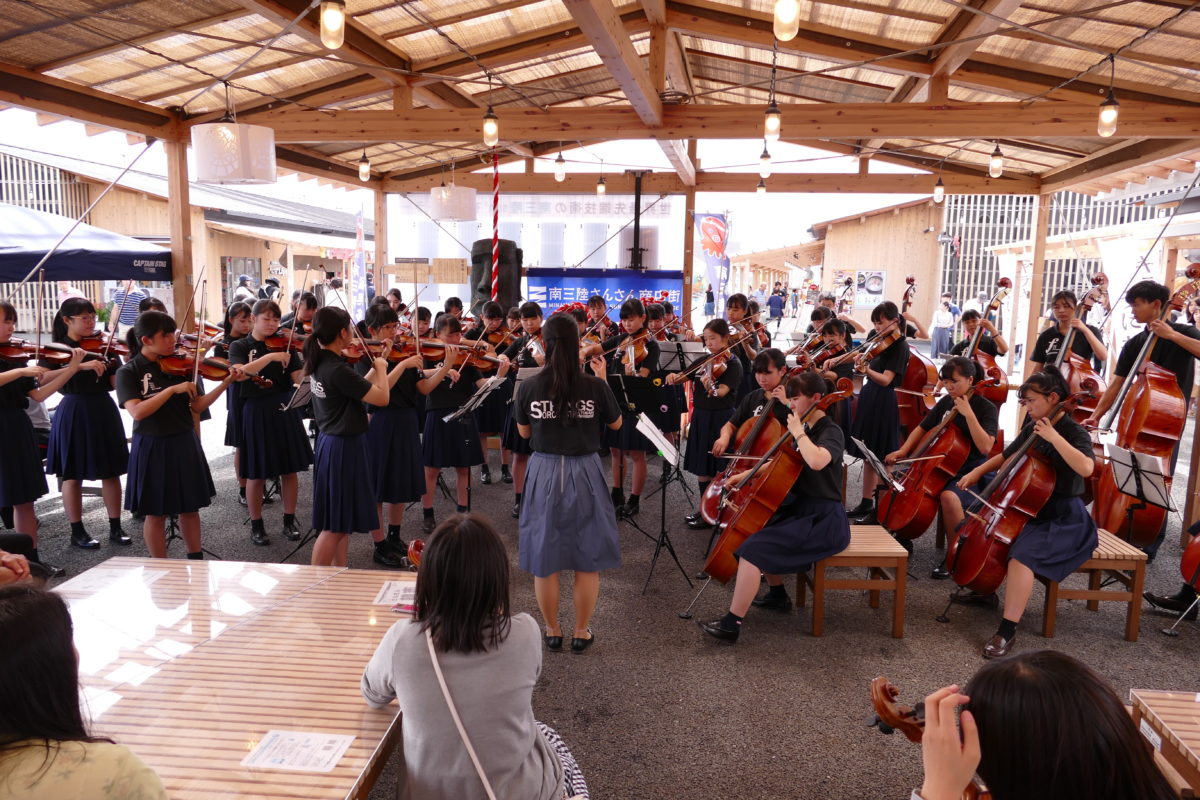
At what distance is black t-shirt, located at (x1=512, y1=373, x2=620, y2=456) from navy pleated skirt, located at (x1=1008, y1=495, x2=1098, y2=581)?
2.09 m

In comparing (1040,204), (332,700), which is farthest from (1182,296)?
(1040,204)

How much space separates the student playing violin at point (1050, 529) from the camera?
11.4 ft

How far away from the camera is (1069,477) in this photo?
3531 mm

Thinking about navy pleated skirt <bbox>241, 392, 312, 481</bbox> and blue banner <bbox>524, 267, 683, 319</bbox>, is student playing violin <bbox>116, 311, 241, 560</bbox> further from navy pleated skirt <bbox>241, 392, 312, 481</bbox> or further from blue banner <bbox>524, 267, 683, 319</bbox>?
blue banner <bbox>524, 267, 683, 319</bbox>

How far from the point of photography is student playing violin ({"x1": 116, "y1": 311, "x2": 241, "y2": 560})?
147 inches

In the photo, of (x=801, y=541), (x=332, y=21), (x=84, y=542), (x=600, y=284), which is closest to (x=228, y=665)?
(x=801, y=541)

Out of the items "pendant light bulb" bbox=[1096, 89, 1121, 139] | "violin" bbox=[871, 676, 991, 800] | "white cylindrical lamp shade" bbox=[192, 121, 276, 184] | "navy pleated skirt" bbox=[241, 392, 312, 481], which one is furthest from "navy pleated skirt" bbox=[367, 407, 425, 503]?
"pendant light bulb" bbox=[1096, 89, 1121, 139]

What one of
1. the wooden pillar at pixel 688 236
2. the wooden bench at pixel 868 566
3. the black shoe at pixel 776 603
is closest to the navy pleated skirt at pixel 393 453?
the black shoe at pixel 776 603

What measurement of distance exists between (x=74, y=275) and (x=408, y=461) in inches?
120

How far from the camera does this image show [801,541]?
3.58 m

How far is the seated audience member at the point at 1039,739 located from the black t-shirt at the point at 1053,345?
5.43 metres

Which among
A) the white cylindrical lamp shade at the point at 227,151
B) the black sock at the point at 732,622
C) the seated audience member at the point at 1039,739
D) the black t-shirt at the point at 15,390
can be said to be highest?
the white cylindrical lamp shade at the point at 227,151

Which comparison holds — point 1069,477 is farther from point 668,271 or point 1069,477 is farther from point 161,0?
point 668,271

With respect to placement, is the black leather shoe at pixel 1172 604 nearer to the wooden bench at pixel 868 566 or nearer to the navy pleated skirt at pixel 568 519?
the wooden bench at pixel 868 566
